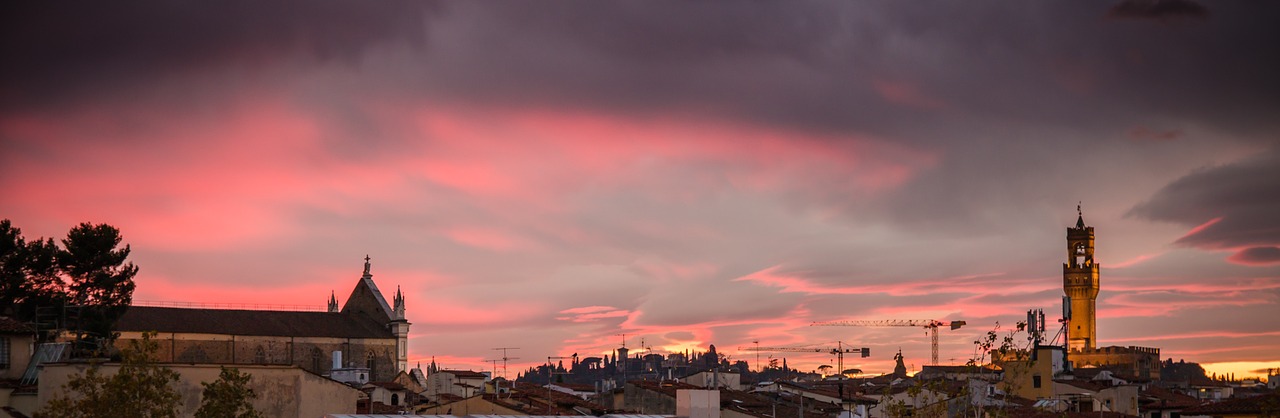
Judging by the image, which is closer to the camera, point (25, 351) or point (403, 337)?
point (25, 351)

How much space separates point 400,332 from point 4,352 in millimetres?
72197

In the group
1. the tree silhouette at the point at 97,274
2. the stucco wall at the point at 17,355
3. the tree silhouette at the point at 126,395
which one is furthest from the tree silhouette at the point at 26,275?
the tree silhouette at the point at 126,395

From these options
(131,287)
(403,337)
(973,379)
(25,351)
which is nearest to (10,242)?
(131,287)

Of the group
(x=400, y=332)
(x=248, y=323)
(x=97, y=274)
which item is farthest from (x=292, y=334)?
(x=97, y=274)

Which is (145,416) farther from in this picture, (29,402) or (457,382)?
(457,382)

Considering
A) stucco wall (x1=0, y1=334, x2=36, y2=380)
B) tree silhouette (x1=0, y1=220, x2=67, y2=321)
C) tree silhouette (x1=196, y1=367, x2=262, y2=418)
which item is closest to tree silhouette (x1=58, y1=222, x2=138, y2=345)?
tree silhouette (x1=0, y1=220, x2=67, y2=321)

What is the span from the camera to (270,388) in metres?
52.6

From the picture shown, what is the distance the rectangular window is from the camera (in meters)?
61.3

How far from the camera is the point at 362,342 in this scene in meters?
130

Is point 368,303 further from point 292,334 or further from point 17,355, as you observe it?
point 17,355

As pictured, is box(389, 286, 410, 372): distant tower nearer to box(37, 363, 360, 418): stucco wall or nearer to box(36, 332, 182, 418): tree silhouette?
box(37, 363, 360, 418): stucco wall

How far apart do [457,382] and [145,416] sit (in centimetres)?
4785

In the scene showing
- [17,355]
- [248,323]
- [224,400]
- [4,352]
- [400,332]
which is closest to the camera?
[224,400]

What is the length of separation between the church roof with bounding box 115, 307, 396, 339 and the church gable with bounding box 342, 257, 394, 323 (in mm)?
1794
